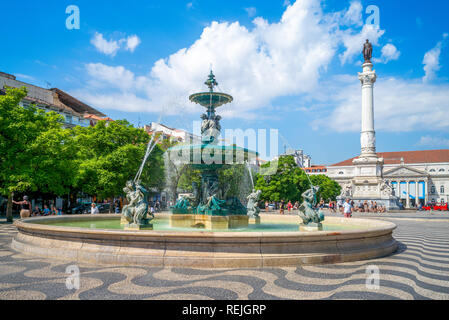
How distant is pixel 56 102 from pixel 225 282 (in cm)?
5683

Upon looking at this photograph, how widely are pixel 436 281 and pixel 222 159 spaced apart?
7.73 m

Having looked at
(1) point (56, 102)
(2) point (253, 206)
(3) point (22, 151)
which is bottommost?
(2) point (253, 206)

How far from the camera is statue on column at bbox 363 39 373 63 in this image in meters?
54.3

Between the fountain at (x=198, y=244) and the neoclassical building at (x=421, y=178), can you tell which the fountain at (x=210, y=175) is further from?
the neoclassical building at (x=421, y=178)

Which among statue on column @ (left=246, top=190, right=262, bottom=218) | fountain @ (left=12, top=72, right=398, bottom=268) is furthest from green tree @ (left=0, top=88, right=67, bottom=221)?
statue on column @ (left=246, top=190, right=262, bottom=218)

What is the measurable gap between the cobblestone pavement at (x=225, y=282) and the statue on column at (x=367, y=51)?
178 feet

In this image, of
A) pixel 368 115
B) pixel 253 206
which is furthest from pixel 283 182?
pixel 253 206

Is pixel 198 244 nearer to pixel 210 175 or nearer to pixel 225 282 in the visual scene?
pixel 225 282

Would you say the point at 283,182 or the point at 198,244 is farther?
the point at 283,182

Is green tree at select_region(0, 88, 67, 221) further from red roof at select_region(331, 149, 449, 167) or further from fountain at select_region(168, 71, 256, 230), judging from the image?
red roof at select_region(331, 149, 449, 167)

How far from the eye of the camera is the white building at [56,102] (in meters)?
46.1

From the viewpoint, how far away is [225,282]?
5.72 m

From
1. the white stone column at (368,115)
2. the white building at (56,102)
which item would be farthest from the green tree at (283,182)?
the white building at (56,102)

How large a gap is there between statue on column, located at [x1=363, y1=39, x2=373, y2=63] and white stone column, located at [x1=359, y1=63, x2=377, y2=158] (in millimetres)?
2697
